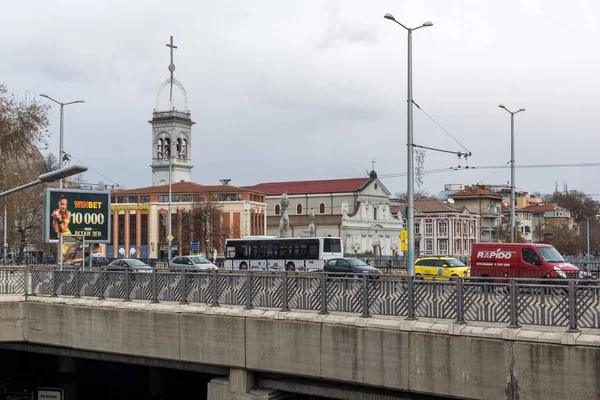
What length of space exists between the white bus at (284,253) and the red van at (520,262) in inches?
924

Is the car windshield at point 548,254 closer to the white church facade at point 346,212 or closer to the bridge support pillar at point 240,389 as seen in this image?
the bridge support pillar at point 240,389

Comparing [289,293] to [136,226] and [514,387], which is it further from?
[136,226]

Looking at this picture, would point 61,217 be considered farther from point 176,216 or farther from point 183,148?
point 183,148

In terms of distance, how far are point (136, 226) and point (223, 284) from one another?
85176 mm

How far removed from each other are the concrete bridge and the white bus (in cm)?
3436

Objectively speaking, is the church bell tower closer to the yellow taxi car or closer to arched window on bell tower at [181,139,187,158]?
arched window on bell tower at [181,139,187,158]

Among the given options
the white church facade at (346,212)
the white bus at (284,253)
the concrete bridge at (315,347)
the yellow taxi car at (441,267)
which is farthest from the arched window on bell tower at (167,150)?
the concrete bridge at (315,347)

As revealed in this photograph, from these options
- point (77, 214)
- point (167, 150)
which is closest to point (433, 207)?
point (167, 150)

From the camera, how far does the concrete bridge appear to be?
13328 mm

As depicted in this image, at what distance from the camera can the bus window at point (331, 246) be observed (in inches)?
2238

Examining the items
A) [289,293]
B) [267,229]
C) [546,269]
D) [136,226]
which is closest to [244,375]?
[289,293]

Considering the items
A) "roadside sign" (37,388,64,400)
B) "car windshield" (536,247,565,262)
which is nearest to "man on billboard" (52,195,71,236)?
"roadside sign" (37,388,64,400)

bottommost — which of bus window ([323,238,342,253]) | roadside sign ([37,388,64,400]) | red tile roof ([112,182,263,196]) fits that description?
roadside sign ([37,388,64,400])

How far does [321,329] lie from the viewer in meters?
16.4
